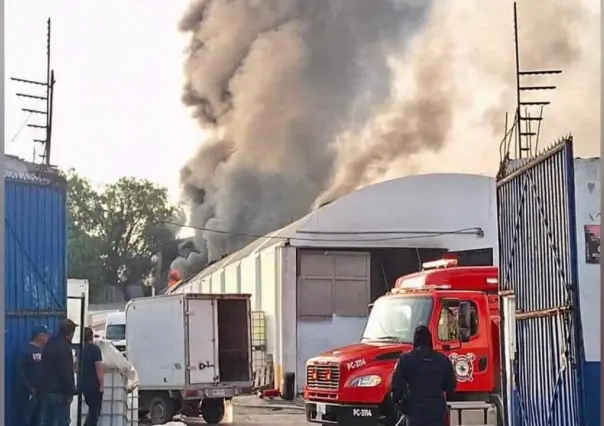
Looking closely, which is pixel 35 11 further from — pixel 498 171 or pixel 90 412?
pixel 498 171

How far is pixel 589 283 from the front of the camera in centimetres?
630

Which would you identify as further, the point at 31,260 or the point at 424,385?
the point at 424,385

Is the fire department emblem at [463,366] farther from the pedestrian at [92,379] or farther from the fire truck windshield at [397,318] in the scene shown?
the pedestrian at [92,379]

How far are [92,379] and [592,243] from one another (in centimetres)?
343

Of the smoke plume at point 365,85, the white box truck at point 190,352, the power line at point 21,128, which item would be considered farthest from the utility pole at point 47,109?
the white box truck at point 190,352

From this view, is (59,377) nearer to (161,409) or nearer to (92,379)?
(92,379)

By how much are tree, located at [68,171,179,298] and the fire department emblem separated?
2.47 m

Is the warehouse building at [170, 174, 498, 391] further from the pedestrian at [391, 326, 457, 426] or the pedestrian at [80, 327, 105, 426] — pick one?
the pedestrian at [80, 327, 105, 426]

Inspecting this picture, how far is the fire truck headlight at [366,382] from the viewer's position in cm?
820

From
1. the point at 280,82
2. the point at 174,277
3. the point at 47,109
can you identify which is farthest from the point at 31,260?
the point at 280,82

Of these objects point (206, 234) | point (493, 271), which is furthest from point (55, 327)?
point (493, 271)

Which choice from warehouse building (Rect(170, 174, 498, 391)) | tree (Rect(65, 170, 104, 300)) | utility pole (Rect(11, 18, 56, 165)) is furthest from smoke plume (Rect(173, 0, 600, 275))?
utility pole (Rect(11, 18, 56, 165))

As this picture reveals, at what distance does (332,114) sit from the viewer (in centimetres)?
798

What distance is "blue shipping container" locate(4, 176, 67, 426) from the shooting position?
20.6 feet
